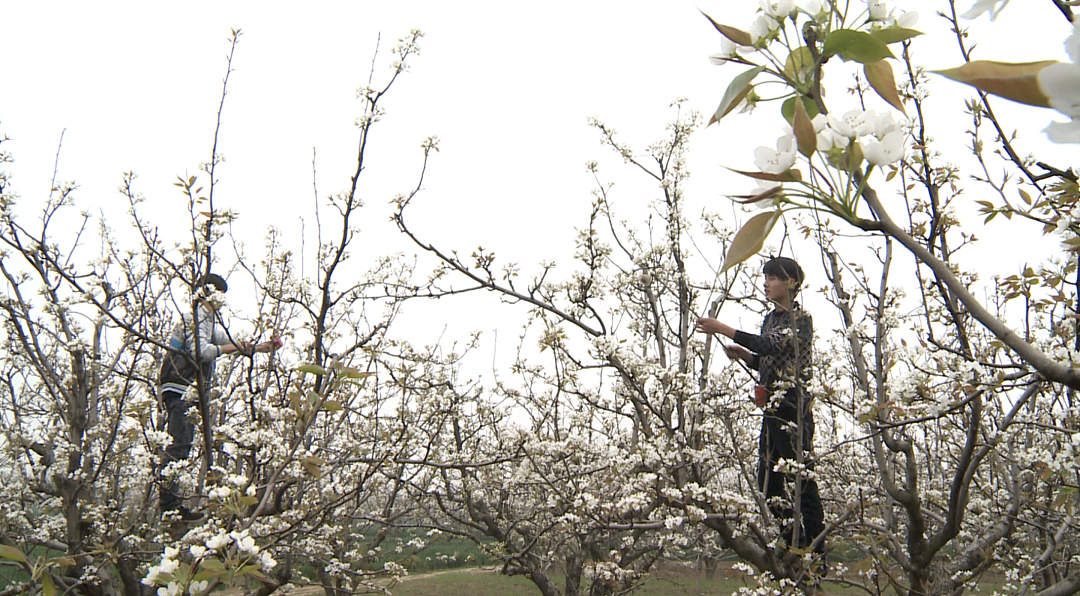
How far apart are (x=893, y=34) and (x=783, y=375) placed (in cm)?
253

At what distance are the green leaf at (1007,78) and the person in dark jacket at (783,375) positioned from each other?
255 centimetres

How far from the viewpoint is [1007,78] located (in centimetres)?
33

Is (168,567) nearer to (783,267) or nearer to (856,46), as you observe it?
(856,46)

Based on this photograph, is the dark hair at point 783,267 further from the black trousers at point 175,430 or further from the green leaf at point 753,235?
the black trousers at point 175,430

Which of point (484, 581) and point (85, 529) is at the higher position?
point (85, 529)

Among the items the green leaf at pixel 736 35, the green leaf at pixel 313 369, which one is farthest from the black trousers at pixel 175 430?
the green leaf at pixel 736 35

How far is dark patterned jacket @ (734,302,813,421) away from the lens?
9.65 ft

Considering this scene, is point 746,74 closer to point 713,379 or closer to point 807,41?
point 807,41

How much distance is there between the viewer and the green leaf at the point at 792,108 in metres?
0.65

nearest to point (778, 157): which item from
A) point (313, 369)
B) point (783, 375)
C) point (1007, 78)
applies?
point (1007, 78)

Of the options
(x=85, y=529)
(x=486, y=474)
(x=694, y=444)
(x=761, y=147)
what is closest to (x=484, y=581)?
(x=486, y=474)

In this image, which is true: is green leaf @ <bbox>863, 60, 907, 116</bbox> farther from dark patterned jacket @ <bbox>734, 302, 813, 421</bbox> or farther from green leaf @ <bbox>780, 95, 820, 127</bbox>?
dark patterned jacket @ <bbox>734, 302, 813, 421</bbox>

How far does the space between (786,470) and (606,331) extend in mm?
1065

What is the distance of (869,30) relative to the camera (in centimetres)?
61
